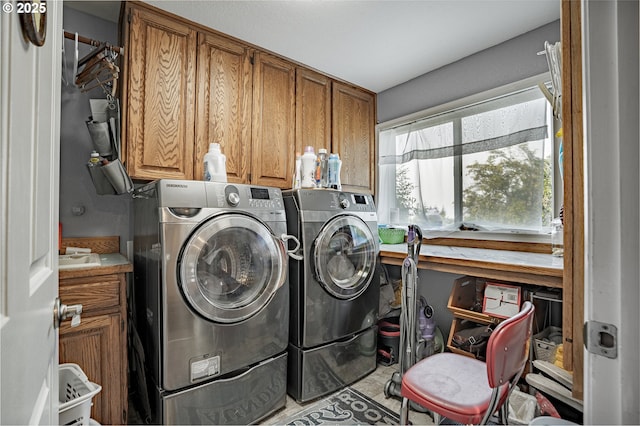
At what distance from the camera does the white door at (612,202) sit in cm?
49

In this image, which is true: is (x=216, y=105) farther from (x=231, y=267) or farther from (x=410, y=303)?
(x=410, y=303)

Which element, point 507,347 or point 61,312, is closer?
point 61,312

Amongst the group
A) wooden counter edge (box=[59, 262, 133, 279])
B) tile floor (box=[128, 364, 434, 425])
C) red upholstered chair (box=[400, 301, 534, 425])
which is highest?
wooden counter edge (box=[59, 262, 133, 279])

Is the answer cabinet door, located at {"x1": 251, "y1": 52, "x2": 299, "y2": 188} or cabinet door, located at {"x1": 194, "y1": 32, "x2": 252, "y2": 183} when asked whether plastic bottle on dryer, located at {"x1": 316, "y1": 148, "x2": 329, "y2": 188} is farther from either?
cabinet door, located at {"x1": 194, "y1": 32, "x2": 252, "y2": 183}

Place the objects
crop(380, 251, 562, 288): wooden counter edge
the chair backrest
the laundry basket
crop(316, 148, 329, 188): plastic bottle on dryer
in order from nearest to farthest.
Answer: the chair backrest → the laundry basket → crop(380, 251, 562, 288): wooden counter edge → crop(316, 148, 329, 188): plastic bottle on dryer

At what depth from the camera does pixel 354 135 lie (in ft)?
9.84

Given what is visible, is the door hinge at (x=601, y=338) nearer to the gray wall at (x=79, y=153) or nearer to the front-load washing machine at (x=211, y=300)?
the front-load washing machine at (x=211, y=300)

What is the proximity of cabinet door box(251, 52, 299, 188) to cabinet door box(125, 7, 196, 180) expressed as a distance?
46 centimetres

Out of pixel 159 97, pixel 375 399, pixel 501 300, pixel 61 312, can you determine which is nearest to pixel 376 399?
pixel 375 399

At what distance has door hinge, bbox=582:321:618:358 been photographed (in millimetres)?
509

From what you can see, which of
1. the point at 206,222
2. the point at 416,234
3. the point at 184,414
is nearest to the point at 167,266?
the point at 206,222

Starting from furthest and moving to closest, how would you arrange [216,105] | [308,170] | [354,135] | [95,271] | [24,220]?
[354,135] < [308,170] < [216,105] < [95,271] < [24,220]

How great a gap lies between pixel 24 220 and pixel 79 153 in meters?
1.99

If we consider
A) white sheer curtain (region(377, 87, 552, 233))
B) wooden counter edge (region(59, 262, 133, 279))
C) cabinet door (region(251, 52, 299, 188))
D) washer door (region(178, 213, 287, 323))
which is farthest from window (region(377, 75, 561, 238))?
wooden counter edge (region(59, 262, 133, 279))
